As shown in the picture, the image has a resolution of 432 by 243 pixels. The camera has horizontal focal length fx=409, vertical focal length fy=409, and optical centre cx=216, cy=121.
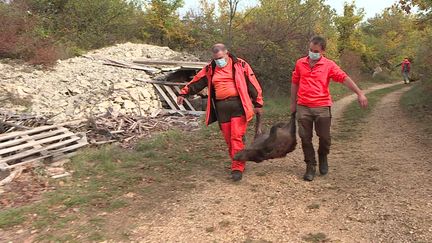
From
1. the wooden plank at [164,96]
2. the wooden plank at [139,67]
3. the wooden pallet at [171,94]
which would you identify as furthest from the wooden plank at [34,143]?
the wooden plank at [139,67]

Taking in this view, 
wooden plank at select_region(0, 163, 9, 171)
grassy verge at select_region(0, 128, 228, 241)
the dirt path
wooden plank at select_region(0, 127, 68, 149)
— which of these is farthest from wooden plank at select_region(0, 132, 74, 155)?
the dirt path

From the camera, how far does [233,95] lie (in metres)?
5.53

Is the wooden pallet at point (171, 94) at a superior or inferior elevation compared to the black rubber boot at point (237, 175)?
superior

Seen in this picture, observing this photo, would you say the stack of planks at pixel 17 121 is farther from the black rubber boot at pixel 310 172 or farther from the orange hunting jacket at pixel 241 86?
the black rubber boot at pixel 310 172

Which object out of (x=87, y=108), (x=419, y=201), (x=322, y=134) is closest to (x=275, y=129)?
(x=322, y=134)

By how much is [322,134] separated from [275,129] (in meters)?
0.62

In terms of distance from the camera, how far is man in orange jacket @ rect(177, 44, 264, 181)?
5.51 metres

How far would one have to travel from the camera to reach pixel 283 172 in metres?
5.96

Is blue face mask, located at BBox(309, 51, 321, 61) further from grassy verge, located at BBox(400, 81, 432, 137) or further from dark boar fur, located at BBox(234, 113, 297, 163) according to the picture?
grassy verge, located at BBox(400, 81, 432, 137)

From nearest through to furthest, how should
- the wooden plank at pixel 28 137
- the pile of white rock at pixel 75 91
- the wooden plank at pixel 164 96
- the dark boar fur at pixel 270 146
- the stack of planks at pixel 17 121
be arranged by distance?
the dark boar fur at pixel 270 146 → the wooden plank at pixel 28 137 → the stack of planks at pixel 17 121 → the pile of white rock at pixel 75 91 → the wooden plank at pixel 164 96

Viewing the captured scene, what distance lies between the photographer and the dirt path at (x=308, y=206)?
404 centimetres

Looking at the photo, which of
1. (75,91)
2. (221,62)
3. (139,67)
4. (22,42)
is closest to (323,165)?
(221,62)

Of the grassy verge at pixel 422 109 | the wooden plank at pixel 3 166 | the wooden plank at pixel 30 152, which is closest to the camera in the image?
the wooden plank at pixel 3 166

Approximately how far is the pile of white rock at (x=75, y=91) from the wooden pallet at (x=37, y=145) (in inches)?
76.3
